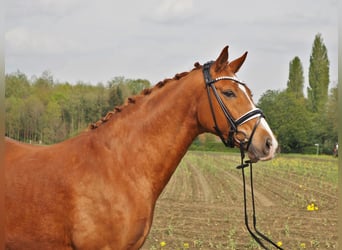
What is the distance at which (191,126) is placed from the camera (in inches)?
156

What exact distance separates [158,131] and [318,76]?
3003 inches

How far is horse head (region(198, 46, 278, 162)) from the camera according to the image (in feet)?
12.0

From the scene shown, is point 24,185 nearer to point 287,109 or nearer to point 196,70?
point 196,70

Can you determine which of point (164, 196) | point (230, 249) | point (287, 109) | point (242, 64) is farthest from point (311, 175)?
point (287, 109)

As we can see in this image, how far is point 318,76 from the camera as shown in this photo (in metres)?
75.6

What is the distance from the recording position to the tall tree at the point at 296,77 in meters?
82.2

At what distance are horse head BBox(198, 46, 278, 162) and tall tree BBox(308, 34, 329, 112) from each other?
6822 centimetres

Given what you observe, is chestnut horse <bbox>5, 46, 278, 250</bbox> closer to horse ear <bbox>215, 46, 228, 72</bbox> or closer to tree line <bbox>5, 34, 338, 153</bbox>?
horse ear <bbox>215, 46, 228, 72</bbox>

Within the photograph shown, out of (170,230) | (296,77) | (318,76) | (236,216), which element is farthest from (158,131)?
(296,77)

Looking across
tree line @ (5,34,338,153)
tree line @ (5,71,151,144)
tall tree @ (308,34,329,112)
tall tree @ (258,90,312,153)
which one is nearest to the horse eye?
tree line @ (5,34,338,153)

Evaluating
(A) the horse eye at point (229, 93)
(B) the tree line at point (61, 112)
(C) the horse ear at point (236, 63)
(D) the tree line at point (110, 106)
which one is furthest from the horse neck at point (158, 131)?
(B) the tree line at point (61, 112)

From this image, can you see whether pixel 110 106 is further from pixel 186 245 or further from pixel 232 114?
pixel 232 114

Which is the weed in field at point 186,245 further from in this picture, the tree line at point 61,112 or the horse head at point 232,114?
the tree line at point 61,112

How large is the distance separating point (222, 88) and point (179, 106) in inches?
16.2
